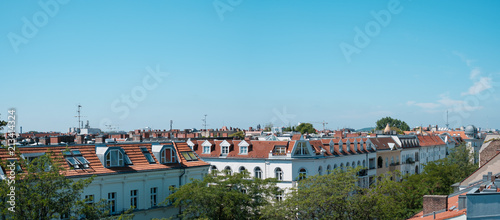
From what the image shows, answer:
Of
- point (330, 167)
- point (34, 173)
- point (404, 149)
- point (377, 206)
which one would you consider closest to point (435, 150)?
point (404, 149)

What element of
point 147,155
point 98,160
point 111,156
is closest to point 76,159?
point 98,160

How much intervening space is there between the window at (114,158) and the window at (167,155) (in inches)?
174

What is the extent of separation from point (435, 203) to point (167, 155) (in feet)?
77.9

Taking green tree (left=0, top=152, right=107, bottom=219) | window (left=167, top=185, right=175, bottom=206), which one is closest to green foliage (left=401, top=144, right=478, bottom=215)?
window (left=167, top=185, right=175, bottom=206)

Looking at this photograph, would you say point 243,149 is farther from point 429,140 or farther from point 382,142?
point 429,140

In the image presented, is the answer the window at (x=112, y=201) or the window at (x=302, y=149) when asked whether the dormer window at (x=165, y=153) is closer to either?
the window at (x=112, y=201)

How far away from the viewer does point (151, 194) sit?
41.1 metres

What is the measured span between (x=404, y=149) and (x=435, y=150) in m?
23.1

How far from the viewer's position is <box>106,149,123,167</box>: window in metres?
38.7

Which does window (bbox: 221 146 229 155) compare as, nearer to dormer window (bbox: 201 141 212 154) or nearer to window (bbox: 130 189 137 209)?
dormer window (bbox: 201 141 212 154)

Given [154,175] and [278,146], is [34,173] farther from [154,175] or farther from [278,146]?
[278,146]

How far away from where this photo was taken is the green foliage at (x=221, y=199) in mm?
37938

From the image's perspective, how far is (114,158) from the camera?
128 feet

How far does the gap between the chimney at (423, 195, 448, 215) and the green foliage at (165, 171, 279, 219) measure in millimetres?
14414
